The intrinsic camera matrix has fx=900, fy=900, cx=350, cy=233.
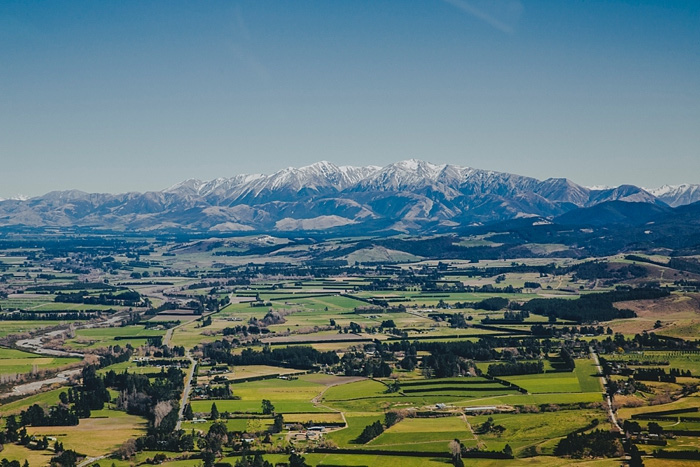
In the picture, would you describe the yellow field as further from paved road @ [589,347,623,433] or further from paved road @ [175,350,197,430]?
paved road @ [589,347,623,433]

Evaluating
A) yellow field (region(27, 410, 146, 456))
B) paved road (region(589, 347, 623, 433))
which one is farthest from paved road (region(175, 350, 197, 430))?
paved road (region(589, 347, 623, 433))

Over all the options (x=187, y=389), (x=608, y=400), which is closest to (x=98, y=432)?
(x=187, y=389)

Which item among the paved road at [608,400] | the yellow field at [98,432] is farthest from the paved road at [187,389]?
the paved road at [608,400]

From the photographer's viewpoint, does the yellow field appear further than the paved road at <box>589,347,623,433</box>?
No

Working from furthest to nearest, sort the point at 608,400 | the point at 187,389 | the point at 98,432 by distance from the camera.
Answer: the point at 187,389
the point at 608,400
the point at 98,432

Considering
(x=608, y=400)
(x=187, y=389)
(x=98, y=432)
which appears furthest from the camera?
(x=187, y=389)

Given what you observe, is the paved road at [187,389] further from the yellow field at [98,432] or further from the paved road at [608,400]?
the paved road at [608,400]

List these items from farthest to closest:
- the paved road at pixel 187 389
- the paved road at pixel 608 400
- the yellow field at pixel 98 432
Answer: the paved road at pixel 187 389
the paved road at pixel 608 400
the yellow field at pixel 98 432

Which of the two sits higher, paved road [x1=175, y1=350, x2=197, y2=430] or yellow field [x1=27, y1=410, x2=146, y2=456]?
paved road [x1=175, y1=350, x2=197, y2=430]

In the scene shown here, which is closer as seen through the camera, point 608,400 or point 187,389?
point 608,400

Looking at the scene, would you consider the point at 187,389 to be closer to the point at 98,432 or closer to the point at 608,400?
the point at 98,432

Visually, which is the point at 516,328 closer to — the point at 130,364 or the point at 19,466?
the point at 130,364

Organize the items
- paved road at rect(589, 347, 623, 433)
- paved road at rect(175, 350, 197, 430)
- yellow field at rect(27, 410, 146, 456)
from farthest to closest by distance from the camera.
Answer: paved road at rect(175, 350, 197, 430) < paved road at rect(589, 347, 623, 433) < yellow field at rect(27, 410, 146, 456)
